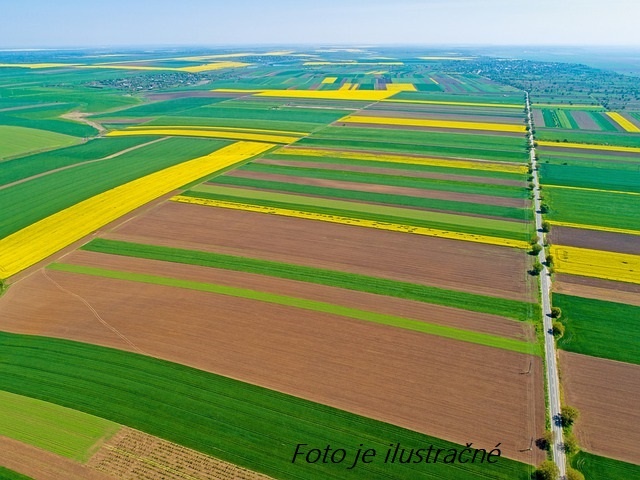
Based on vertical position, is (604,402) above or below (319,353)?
below

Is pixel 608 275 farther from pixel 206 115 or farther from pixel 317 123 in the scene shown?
pixel 206 115

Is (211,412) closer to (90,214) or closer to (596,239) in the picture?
(90,214)

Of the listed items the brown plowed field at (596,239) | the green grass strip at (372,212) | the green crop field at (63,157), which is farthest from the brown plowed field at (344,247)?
the green crop field at (63,157)

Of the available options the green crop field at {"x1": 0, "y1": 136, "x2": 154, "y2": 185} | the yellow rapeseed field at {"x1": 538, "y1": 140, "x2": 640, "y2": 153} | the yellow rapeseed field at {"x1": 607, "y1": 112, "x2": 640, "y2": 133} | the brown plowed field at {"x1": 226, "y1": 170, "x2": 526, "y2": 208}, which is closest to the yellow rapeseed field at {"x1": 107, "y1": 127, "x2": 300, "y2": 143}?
the green crop field at {"x1": 0, "y1": 136, "x2": 154, "y2": 185}

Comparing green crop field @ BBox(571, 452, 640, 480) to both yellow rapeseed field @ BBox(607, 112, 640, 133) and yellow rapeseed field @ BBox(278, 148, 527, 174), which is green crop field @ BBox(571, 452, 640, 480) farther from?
yellow rapeseed field @ BBox(607, 112, 640, 133)

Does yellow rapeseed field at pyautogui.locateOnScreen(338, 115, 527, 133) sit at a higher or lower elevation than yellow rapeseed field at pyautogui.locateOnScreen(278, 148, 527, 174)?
higher

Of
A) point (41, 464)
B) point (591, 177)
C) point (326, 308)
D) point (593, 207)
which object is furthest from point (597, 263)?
point (41, 464)

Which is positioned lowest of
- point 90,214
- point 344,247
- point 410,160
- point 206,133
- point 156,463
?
point 156,463

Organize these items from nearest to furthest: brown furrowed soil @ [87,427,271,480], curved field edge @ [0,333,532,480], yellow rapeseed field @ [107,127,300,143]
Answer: brown furrowed soil @ [87,427,271,480] < curved field edge @ [0,333,532,480] < yellow rapeseed field @ [107,127,300,143]
